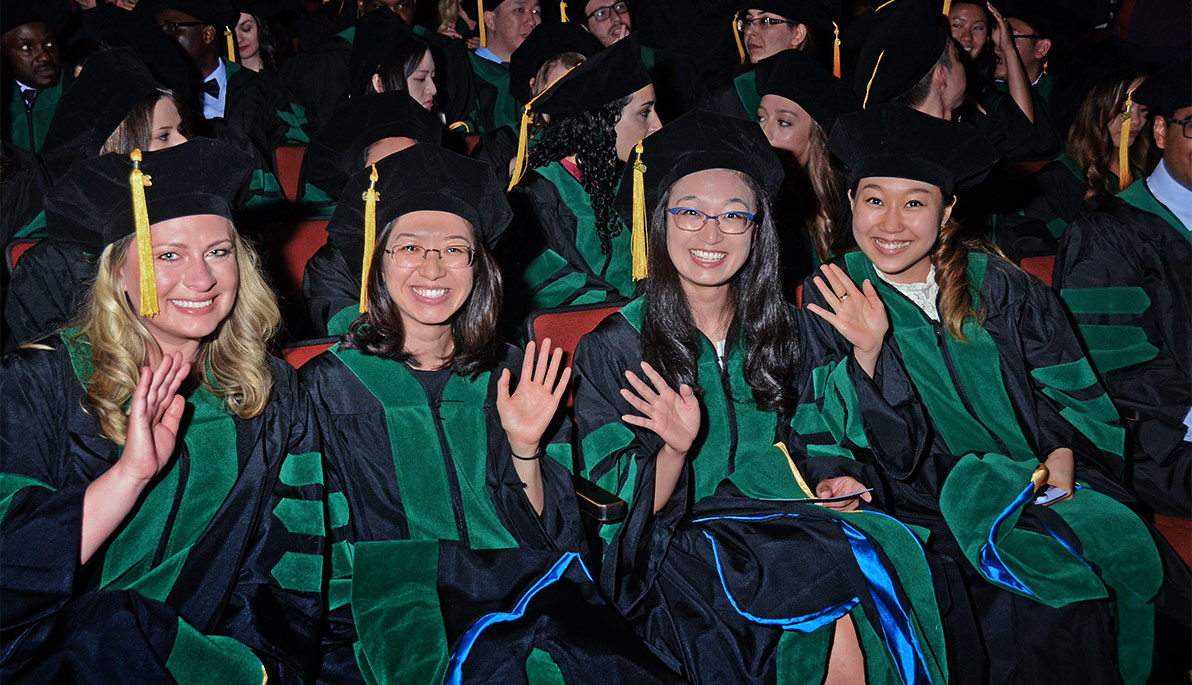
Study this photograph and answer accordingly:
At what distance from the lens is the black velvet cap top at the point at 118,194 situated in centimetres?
222

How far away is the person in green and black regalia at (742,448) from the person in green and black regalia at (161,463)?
0.85 meters

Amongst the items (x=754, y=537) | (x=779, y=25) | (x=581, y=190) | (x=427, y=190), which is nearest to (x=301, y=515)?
(x=427, y=190)

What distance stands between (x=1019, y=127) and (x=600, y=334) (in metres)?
3.88

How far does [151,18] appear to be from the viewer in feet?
17.1

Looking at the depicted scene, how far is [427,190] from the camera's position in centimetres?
266

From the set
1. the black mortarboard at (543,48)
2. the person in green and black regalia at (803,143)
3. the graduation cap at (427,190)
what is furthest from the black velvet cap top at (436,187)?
the black mortarboard at (543,48)

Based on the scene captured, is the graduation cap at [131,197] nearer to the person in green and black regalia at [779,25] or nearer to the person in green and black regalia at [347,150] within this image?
the person in green and black regalia at [347,150]

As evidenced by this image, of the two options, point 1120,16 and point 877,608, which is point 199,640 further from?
point 1120,16

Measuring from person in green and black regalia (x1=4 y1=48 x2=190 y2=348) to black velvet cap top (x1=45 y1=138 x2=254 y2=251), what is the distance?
→ 1163 mm

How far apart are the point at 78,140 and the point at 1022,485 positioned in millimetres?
3179

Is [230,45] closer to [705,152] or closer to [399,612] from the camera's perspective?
[705,152]

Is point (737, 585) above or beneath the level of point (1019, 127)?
beneath

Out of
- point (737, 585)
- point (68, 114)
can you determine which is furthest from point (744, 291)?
point (68, 114)

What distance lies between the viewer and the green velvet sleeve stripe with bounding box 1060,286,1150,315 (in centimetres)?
344
